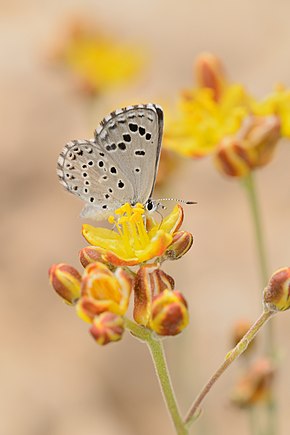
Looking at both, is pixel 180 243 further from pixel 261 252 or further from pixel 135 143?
pixel 261 252

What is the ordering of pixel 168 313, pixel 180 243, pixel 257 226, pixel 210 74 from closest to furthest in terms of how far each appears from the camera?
pixel 168 313 < pixel 180 243 < pixel 257 226 < pixel 210 74

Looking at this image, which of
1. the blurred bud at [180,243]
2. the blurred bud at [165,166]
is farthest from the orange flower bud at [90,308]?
the blurred bud at [165,166]

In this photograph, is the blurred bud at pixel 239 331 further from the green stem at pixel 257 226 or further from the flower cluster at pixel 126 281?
the flower cluster at pixel 126 281

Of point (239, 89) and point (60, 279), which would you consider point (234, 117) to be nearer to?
point (239, 89)

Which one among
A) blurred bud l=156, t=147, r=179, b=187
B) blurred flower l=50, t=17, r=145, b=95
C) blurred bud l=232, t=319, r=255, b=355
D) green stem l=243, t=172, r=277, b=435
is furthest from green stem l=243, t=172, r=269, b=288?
blurred flower l=50, t=17, r=145, b=95

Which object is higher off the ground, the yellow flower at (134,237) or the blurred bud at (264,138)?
the blurred bud at (264,138)

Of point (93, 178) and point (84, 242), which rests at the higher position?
point (93, 178)

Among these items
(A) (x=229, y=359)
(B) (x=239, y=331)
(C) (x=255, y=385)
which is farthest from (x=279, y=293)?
(C) (x=255, y=385)
